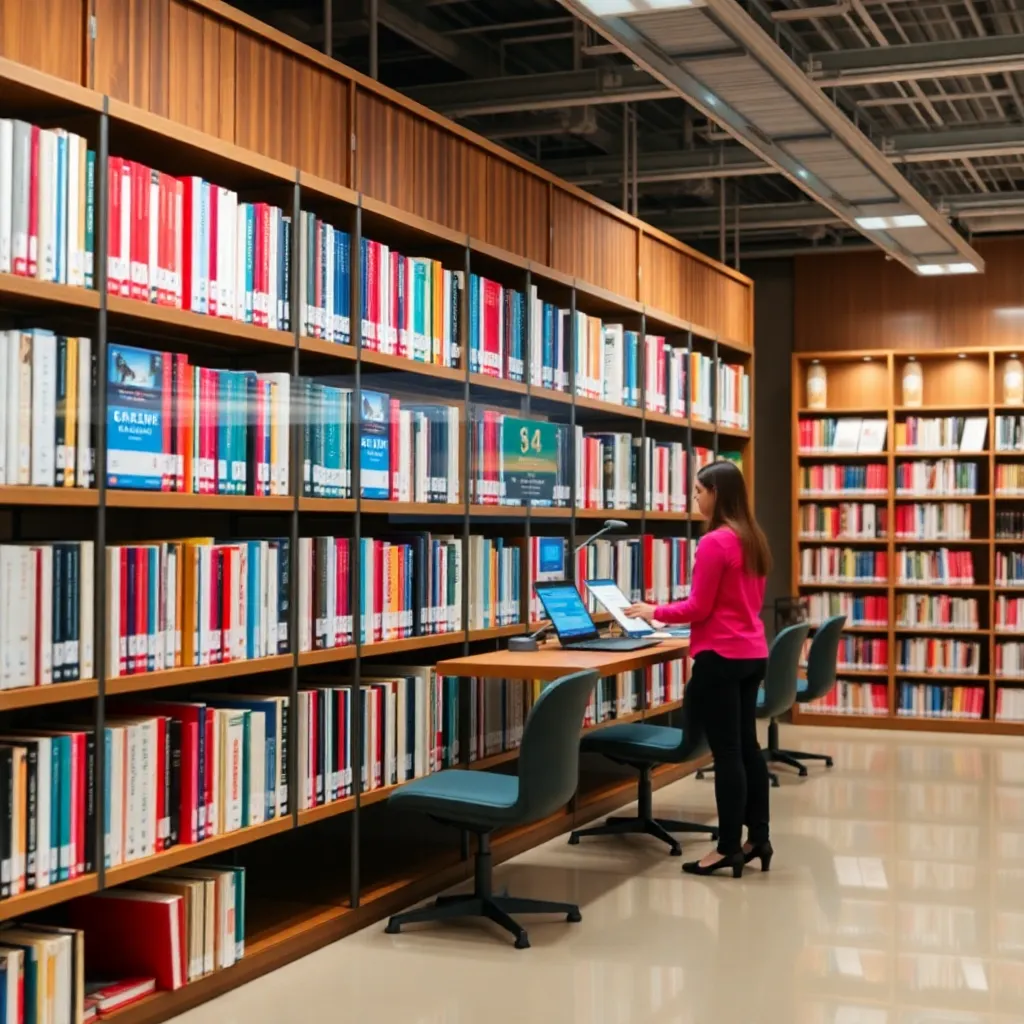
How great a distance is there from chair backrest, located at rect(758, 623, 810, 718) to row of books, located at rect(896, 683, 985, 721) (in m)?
3.03

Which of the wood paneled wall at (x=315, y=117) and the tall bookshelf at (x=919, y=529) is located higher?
the wood paneled wall at (x=315, y=117)

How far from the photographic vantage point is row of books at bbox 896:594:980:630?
9898 mm

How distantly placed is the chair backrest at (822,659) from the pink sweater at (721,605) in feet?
8.59

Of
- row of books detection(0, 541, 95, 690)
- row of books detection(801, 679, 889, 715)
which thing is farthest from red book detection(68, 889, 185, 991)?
row of books detection(801, 679, 889, 715)

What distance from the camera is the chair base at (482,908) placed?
4750mm

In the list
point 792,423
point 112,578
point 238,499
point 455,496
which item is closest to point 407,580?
point 455,496

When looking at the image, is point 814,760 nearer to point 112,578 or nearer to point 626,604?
point 626,604

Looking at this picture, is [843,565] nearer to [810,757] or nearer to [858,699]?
Answer: [858,699]

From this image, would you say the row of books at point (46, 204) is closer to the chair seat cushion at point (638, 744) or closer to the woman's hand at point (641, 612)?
the woman's hand at point (641, 612)

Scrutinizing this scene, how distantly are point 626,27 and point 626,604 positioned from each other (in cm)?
254

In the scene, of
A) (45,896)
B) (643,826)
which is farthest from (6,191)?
(643,826)

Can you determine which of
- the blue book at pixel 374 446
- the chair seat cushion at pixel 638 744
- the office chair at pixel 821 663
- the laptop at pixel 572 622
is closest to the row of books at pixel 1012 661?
the office chair at pixel 821 663

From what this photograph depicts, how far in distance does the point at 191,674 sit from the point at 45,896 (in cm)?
Result: 76

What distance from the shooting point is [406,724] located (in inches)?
203
